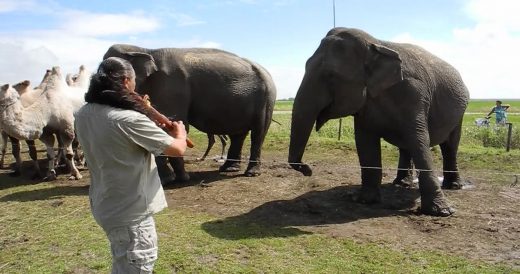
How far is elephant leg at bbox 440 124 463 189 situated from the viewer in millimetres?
9602

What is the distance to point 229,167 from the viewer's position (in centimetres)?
1180

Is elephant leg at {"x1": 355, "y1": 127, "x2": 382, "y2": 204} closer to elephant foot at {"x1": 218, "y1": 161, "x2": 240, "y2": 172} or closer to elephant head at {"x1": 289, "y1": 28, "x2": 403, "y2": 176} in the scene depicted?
elephant head at {"x1": 289, "y1": 28, "x2": 403, "y2": 176}

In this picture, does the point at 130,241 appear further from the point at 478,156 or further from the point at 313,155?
the point at 478,156

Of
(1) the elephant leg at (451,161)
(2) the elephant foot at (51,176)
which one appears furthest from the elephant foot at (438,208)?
(2) the elephant foot at (51,176)

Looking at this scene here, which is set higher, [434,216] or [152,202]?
[152,202]

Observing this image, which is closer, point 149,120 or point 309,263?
point 149,120

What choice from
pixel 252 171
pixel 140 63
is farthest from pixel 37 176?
pixel 252 171

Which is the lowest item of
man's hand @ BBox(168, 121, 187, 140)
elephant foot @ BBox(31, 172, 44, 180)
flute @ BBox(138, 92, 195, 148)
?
elephant foot @ BBox(31, 172, 44, 180)

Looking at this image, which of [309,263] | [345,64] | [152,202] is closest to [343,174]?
[345,64]

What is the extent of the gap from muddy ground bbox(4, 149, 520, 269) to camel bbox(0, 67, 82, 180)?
842 millimetres

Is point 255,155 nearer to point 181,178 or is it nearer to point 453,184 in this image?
point 181,178

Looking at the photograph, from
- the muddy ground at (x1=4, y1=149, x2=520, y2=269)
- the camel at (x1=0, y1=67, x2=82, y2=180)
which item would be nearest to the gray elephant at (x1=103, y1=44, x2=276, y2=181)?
the muddy ground at (x1=4, y1=149, x2=520, y2=269)

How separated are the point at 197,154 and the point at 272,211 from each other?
264 inches

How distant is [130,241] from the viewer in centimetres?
350
